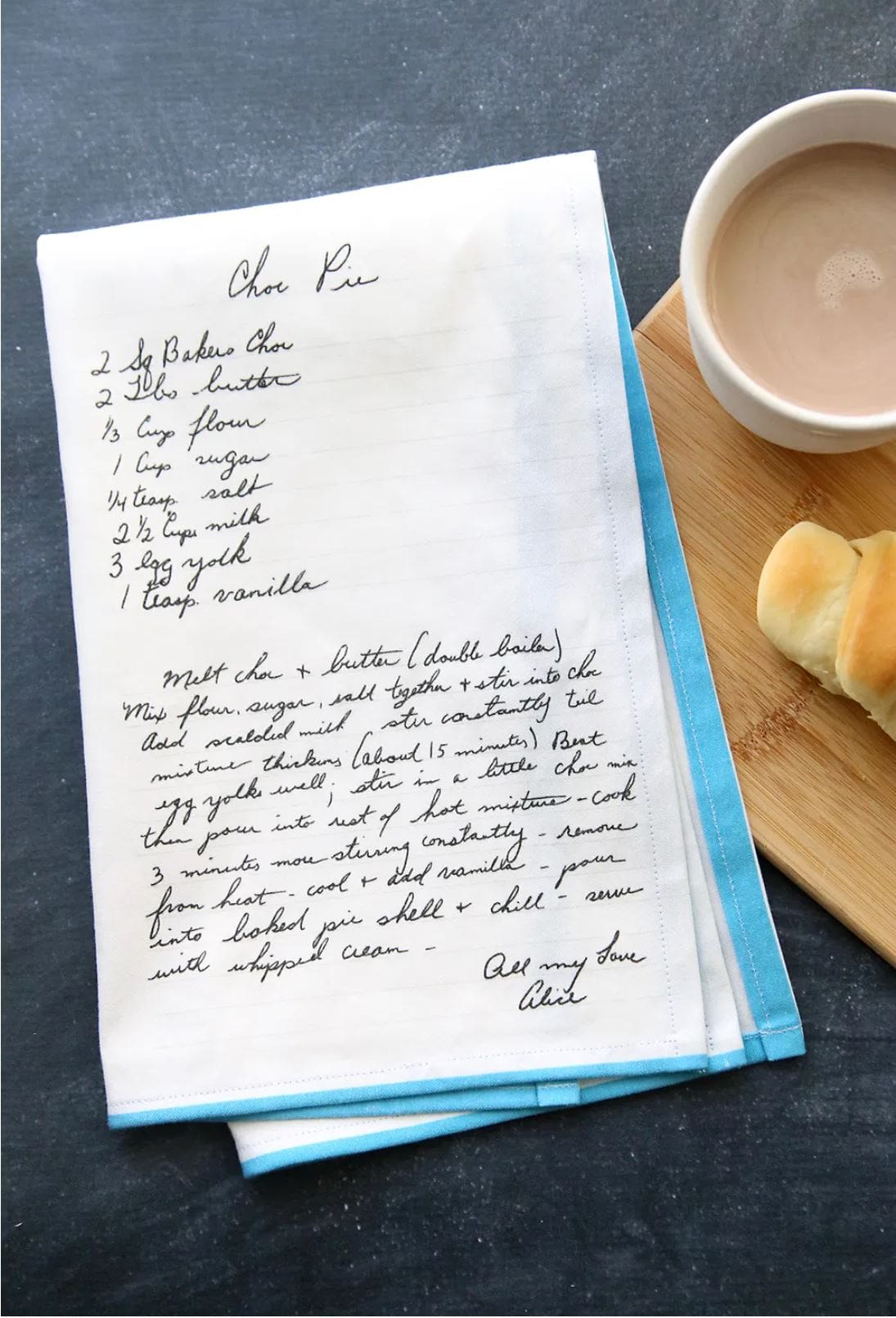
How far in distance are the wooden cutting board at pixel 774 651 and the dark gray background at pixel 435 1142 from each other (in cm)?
2

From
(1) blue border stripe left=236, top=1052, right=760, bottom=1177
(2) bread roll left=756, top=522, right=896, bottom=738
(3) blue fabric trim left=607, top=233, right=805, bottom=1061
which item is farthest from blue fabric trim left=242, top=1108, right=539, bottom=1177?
(2) bread roll left=756, top=522, right=896, bottom=738

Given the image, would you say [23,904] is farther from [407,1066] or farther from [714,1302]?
[714,1302]

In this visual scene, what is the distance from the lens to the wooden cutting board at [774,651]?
1.39ft

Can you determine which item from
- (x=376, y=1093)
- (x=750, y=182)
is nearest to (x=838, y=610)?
(x=750, y=182)

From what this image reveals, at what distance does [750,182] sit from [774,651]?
0.19m

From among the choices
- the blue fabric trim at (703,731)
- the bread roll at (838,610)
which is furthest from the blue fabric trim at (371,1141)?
the bread roll at (838,610)

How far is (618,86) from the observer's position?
0.46 metres

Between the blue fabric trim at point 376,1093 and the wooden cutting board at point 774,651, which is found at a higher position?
the wooden cutting board at point 774,651

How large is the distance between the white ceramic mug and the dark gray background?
0.10m

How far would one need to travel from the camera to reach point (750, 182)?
0.37m

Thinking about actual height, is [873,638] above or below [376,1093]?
above

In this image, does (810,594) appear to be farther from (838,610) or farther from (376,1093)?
(376,1093)

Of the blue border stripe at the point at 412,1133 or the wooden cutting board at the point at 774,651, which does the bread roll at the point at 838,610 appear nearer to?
the wooden cutting board at the point at 774,651

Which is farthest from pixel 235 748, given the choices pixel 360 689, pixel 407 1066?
pixel 407 1066
